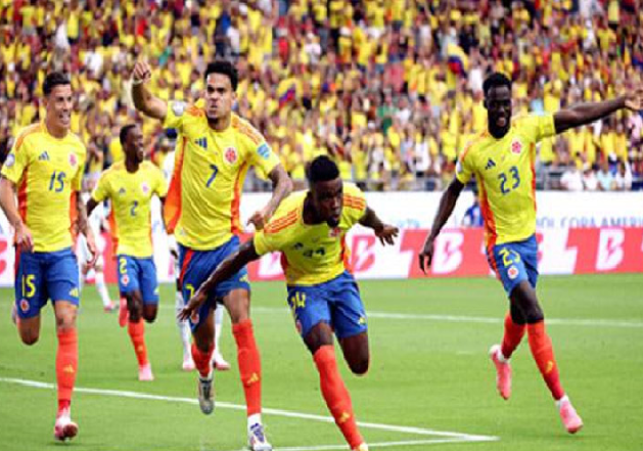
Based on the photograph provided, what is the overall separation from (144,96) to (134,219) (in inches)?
224

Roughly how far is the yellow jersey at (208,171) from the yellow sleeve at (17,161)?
1217 millimetres

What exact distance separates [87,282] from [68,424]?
21.0m

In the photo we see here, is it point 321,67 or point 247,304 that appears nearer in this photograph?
point 247,304

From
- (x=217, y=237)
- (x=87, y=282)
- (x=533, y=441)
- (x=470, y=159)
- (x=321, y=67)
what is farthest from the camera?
(x=321, y=67)

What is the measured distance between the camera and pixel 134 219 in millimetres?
17500

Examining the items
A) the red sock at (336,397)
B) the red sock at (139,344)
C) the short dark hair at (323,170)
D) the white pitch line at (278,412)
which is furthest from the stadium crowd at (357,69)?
the short dark hair at (323,170)

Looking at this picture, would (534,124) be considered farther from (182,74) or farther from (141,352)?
(182,74)

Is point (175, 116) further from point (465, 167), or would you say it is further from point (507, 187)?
point (507, 187)

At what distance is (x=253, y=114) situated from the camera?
36.1 meters

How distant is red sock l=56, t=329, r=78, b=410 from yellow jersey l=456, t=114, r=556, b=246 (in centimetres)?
375

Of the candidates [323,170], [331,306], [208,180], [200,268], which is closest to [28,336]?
[200,268]

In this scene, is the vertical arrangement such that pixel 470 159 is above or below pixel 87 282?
above

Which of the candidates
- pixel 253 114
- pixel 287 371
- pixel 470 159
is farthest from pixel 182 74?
pixel 470 159

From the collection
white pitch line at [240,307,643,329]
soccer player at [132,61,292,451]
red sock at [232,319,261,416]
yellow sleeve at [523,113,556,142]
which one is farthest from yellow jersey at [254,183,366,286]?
white pitch line at [240,307,643,329]
